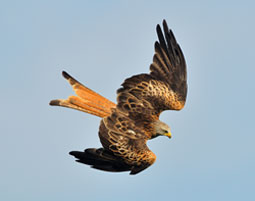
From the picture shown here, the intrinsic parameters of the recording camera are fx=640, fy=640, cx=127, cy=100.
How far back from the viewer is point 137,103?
2030cm

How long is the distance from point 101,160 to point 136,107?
2026 mm

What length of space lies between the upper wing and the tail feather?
148cm

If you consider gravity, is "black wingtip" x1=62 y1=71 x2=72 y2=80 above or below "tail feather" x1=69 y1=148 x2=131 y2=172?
above

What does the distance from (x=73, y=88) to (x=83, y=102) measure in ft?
2.14

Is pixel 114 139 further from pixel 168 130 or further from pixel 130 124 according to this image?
pixel 168 130

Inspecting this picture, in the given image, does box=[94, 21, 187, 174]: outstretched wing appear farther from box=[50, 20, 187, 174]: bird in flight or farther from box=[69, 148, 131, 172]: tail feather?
box=[69, 148, 131, 172]: tail feather

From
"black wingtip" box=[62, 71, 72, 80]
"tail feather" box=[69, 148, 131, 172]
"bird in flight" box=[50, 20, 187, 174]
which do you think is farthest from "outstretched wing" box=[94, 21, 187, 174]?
"black wingtip" box=[62, 71, 72, 80]

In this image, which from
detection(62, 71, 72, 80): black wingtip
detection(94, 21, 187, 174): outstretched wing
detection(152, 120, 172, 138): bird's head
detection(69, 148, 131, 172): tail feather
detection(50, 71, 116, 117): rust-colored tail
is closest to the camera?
detection(94, 21, 187, 174): outstretched wing

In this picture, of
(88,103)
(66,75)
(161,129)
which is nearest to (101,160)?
(88,103)

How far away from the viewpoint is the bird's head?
66.5ft

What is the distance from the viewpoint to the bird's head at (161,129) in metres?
20.3

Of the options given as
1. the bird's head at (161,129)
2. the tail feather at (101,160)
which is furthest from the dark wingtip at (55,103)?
the bird's head at (161,129)

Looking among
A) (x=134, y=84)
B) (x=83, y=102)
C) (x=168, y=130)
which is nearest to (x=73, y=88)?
(x=83, y=102)

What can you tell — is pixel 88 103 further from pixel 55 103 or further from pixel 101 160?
pixel 101 160
